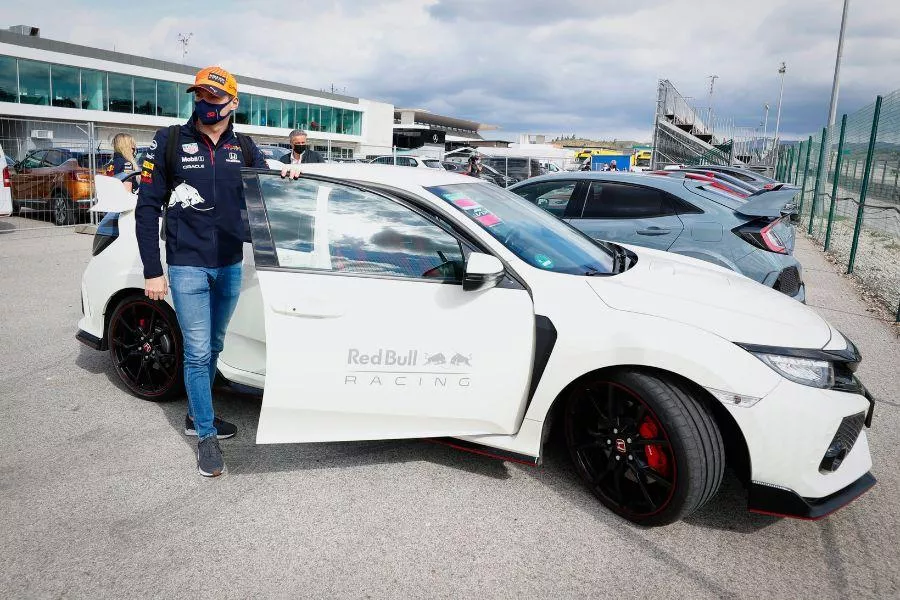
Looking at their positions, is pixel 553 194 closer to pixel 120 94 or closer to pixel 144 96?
pixel 120 94

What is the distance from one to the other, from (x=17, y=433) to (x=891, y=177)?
9294 millimetres

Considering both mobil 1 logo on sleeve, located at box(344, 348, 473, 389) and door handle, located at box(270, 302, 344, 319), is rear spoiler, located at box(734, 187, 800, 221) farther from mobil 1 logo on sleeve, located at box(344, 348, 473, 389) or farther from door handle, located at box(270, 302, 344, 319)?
door handle, located at box(270, 302, 344, 319)

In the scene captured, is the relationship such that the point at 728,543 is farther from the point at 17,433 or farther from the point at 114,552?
the point at 17,433

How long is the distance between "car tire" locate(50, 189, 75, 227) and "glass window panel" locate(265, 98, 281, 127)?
37721mm

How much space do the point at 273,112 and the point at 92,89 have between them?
15.7 meters

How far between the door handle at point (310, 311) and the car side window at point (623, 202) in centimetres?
436

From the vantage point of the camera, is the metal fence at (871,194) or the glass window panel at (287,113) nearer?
the metal fence at (871,194)

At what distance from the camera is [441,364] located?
9.80ft

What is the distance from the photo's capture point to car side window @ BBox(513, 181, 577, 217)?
7.00m

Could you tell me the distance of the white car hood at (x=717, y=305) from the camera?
2795 millimetres

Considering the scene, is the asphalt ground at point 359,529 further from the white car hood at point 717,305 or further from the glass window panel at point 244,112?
the glass window panel at point 244,112

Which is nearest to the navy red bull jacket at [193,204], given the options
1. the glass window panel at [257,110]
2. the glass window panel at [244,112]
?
the glass window panel at [244,112]

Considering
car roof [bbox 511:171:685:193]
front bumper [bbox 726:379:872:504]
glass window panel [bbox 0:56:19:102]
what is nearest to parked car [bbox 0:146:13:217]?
car roof [bbox 511:171:685:193]

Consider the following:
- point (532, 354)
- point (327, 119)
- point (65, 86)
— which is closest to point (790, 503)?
point (532, 354)
